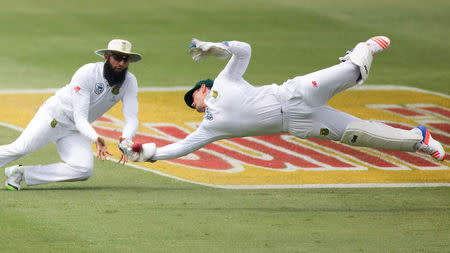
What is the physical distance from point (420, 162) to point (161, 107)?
470 centimetres

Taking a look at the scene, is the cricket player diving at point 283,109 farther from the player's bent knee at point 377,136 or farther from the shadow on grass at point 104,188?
the shadow on grass at point 104,188

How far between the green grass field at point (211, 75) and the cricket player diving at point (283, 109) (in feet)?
2.62

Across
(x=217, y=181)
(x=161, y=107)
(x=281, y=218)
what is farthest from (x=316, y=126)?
(x=161, y=107)

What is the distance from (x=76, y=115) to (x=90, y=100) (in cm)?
36

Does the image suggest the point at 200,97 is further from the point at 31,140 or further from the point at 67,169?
the point at 31,140

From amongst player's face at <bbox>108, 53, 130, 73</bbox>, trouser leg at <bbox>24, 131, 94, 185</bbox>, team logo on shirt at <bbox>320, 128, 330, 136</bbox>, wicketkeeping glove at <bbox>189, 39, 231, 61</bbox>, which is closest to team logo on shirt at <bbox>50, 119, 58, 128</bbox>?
trouser leg at <bbox>24, 131, 94, 185</bbox>

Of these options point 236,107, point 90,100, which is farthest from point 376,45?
point 90,100

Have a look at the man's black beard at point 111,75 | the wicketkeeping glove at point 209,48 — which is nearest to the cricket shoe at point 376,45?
the wicketkeeping glove at point 209,48

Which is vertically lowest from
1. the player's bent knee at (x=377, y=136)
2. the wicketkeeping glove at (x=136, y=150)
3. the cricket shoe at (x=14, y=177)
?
the cricket shoe at (x=14, y=177)

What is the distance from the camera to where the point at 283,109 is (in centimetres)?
969

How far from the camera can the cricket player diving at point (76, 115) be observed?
10.5 m

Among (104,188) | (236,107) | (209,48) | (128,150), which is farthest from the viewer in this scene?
(104,188)

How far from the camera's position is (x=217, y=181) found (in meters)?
11.6

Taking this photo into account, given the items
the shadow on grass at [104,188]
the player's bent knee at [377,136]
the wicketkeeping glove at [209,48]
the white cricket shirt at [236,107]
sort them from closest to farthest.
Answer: the wicketkeeping glove at [209,48] < the white cricket shirt at [236,107] < the player's bent knee at [377,136] < the shadow on grass at [104,188]
